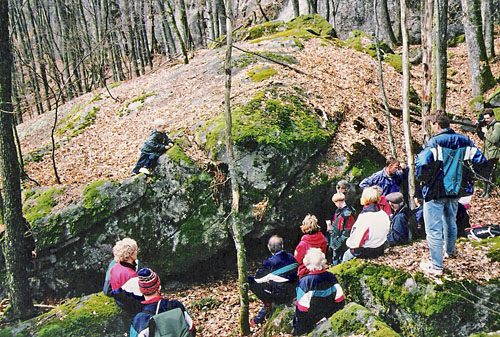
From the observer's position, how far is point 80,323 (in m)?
4.91

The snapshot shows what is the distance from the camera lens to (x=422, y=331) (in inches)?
165

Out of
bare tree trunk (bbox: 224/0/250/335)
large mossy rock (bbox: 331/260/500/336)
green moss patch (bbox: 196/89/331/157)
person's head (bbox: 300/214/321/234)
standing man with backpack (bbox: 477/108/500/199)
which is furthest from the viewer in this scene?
green moss patch (bbox: 196/89/331/157)

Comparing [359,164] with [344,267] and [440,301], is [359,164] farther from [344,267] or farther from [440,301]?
[440,301]

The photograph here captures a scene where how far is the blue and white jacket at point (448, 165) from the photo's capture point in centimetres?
441

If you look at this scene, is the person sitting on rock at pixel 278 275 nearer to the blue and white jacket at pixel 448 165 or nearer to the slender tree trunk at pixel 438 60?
the blue and white jacket at pixel 448 165

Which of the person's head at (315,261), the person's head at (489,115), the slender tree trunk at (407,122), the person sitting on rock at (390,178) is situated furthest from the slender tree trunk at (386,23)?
the person's head at (315,261)

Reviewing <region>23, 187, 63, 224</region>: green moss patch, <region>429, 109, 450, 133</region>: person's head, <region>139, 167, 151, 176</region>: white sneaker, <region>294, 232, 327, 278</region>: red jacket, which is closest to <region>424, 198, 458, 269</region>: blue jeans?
<region>429, 109, 450, 133</region>: person's head

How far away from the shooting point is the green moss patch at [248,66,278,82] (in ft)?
34.2

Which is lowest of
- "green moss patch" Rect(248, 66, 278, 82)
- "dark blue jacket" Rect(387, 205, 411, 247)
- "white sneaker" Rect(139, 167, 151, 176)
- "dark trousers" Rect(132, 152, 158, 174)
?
"dark blue jacket" Rect(387, 205, 411, 247)

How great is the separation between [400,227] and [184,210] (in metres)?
4.37

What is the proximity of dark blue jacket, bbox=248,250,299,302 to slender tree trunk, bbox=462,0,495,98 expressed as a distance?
10.9 metres

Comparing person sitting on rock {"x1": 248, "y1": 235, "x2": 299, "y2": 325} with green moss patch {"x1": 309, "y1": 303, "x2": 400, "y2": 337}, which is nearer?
green moss patch {"x1": 309, "y1": 303, "x2": 400, "y2": 337}

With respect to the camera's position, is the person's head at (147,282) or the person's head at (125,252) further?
the person's head at (125,252)

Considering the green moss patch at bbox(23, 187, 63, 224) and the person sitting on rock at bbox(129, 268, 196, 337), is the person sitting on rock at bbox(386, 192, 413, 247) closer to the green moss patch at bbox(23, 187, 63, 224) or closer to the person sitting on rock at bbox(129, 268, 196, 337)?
the person sitting on rock at bbox(129, 268, 196, 337)
